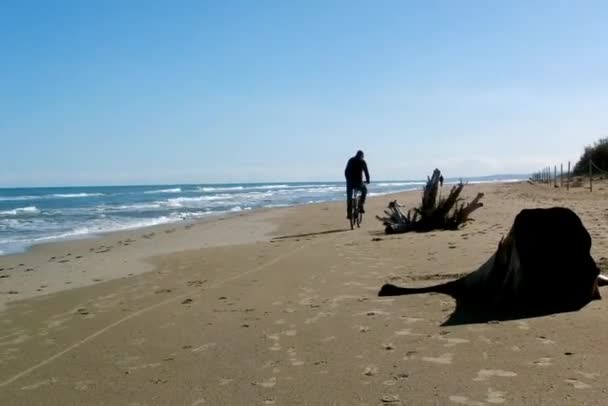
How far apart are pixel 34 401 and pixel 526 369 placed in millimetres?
2874

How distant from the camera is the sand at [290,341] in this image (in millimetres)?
3412

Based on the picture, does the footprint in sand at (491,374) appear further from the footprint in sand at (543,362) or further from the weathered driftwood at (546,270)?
the weathered driftwood at (546,270)

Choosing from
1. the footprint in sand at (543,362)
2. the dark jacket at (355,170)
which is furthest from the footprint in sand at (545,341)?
the dark jacket at (355,170)

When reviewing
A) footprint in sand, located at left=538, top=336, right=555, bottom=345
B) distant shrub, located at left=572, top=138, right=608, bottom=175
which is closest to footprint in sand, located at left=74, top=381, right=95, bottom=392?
footprint in sand, located at left=538, top=336, right=555, bottom=345

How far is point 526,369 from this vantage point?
11.4 feet

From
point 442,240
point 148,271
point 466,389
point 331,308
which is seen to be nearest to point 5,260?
point 148,271

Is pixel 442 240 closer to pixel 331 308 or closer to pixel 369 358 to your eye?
pixel 331 308

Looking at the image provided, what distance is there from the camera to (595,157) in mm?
44094

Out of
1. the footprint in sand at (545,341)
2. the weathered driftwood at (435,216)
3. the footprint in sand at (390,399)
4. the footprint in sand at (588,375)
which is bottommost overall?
the footprint in sand at (390,399)

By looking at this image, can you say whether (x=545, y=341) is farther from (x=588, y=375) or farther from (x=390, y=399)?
(x=390, y=399)

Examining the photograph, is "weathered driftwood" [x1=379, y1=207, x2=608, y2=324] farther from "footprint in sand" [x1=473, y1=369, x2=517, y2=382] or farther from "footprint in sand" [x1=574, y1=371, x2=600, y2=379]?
"footprint in sand" [x1=574, y1=371, x2=600, y2=379]

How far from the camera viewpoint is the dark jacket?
14359 millimetres

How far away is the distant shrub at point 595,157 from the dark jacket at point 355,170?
32521 mm

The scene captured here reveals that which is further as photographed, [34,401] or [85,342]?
[85,342]
